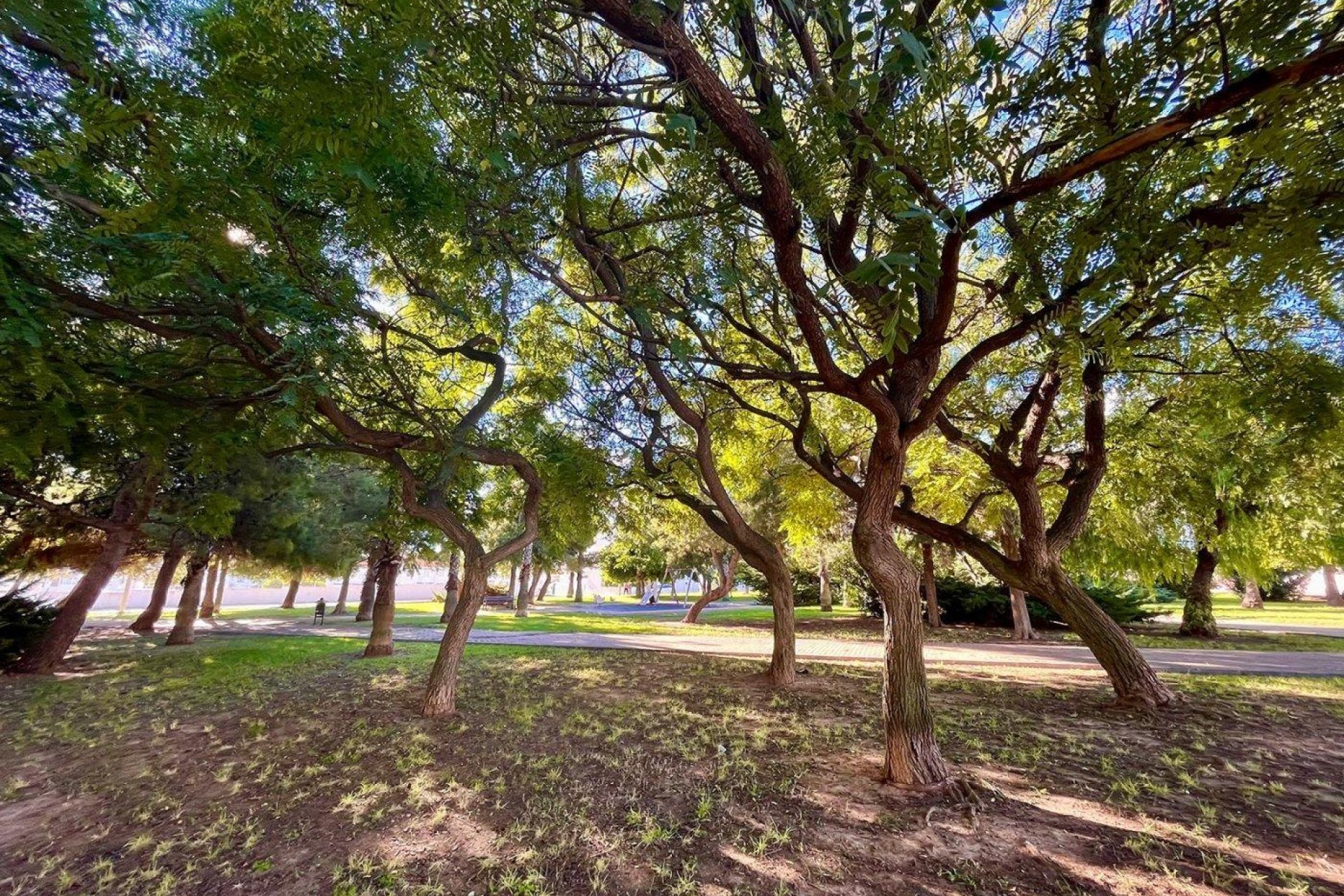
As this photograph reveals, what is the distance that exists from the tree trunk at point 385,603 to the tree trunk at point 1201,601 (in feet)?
68.3

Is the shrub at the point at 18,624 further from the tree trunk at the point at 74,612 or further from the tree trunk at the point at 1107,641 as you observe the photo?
the tree trunk at the point at 1107,641

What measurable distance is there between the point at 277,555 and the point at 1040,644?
21152mm

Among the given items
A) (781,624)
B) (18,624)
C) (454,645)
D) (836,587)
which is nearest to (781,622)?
(781,624)

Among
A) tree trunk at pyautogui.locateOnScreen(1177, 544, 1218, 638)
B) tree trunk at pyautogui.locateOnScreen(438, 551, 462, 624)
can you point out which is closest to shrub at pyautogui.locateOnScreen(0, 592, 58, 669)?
tree trunk at pyautogui.locateOnScreen(438, 551, 462, 624)

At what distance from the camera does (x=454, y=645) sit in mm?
6816

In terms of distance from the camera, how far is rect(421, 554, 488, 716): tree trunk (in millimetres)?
6574

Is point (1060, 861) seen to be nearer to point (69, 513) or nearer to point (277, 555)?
point (69, 513)

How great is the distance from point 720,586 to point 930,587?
765 cm

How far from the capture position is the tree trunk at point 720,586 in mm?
21266

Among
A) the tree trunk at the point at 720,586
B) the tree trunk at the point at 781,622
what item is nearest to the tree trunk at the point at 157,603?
the tree trunk at the point at 781,622

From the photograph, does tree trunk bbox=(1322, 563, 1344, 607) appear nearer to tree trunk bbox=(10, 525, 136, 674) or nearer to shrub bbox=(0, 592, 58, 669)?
tree trunk bbox=(10, 525, 136, 674)

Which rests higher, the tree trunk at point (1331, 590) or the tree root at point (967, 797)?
the tree trunk at point (1331, 590)

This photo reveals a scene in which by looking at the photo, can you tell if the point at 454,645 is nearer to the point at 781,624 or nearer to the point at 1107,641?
the point at 781,624

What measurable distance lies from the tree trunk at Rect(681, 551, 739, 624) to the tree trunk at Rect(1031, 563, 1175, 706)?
14752mm
